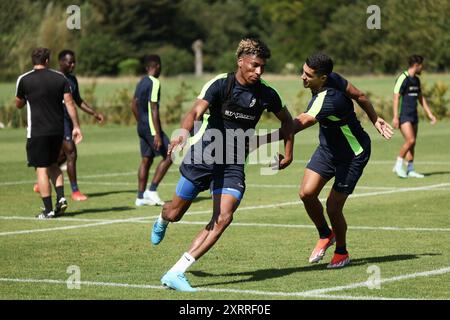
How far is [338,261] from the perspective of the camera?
39.5 ft

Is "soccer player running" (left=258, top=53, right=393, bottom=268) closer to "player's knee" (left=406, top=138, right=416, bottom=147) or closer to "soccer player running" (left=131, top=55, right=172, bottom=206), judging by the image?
"soccer player running" (left=131, top=55, right=172, bottom=206)

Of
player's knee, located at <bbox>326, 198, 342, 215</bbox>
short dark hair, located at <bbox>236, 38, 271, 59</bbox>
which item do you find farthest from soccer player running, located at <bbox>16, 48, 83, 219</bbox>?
short dark hair, located at <bbox>236, 38, 271, 59</bbox>

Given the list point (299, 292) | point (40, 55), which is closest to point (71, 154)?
point (40, 55)

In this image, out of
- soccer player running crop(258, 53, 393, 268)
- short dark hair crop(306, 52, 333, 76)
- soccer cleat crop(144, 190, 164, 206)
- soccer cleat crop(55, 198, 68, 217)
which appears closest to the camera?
short dark hair crop(306, 52, 333, 76)

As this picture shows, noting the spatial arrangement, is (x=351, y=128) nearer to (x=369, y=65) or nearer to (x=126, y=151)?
(x=126, y=151)

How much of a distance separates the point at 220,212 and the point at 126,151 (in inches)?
808

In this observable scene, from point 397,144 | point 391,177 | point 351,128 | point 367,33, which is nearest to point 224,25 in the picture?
point 367,33

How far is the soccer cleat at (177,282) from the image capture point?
1041 centimetres

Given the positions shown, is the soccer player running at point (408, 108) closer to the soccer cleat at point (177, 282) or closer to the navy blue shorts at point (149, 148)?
the navy blue shorts at point (149, 148)

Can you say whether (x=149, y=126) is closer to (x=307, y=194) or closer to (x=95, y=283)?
(x=307, y=194)

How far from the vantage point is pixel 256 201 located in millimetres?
18922

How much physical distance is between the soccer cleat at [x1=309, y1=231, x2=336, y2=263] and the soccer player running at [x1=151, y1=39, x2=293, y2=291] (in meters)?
1.66

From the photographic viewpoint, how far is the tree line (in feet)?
204

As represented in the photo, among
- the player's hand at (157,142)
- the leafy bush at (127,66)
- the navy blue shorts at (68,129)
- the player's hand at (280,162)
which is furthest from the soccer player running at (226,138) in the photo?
the leafy bush at (127,66)
